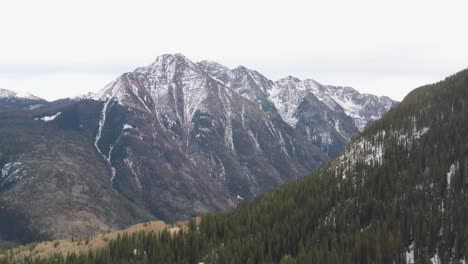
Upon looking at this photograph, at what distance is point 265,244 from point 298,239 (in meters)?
9.36

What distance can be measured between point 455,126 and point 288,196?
228 feet

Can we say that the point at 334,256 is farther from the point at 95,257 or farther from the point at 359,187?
the point at 95,257

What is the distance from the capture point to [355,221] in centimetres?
13700

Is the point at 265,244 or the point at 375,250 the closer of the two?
the point at 375,250

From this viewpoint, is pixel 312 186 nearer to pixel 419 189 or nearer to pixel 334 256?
pixel 419 189

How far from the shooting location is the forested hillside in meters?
115

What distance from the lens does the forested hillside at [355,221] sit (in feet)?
376

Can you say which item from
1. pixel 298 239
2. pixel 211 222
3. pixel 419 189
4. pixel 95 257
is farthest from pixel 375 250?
pixel 95 257

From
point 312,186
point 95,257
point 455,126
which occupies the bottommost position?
point 95,257

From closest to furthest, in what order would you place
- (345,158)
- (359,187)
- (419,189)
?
(419,189), (359,187), (345,158)

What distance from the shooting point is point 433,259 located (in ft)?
356

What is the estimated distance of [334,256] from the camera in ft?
365

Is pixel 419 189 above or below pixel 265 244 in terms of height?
above

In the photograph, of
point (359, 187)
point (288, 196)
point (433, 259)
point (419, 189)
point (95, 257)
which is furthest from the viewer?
point (288, 196)
